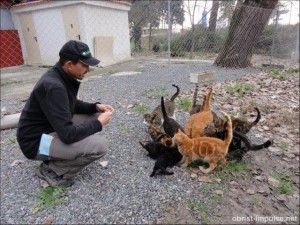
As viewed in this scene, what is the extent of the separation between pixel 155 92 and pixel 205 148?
3.17 metres

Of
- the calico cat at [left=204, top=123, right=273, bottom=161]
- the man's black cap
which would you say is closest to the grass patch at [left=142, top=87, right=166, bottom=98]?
the calico cat at [left=204, top=123, right=273, bottom=161]

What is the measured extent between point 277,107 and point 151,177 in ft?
11.1

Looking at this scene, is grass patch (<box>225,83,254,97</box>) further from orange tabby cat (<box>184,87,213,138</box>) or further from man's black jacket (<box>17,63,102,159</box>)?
man's black jacket (<box>17,63,102,159</box>)

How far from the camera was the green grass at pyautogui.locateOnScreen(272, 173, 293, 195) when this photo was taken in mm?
2727

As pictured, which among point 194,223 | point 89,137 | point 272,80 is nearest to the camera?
point 194,223

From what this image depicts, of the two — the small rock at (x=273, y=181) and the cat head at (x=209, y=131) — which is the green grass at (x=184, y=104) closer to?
the cat head at (x=209, y=131)

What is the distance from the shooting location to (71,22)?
945 centimetres

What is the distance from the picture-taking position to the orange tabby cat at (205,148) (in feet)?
9.27

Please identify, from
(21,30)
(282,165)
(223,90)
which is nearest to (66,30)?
(21,30)

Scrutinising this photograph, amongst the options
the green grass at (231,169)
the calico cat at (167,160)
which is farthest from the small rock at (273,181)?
the calico cat at (167,160)

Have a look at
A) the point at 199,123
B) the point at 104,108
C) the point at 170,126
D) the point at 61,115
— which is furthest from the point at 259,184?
the point at 61,115

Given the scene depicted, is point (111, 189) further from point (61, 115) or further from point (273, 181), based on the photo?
point (273, 181)

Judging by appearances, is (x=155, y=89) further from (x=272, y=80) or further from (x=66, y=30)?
(x=66, y=30)

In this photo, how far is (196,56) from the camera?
11891mm
